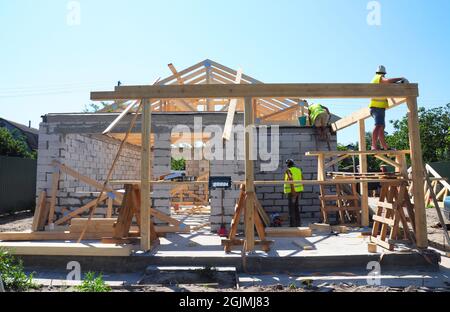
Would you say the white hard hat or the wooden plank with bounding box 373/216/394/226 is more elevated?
the white hard hat

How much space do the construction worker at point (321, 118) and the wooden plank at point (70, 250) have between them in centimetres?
623

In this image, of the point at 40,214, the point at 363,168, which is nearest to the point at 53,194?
the point at 40,214

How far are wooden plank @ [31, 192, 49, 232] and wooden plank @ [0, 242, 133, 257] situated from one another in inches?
82.1

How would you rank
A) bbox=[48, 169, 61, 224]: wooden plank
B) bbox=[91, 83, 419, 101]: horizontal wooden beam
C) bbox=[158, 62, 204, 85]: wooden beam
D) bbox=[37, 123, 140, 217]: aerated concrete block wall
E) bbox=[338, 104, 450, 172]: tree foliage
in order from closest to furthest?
bbox=[91, 83, 419, 101]: horizontal wooden beam
bbox=[48, 169, 61, 224]: wooden plank
bbox=[37, 123, 140, 217]: aerated concrete block wall
bbox=[158, 62, 204, 85]: wooden beam
bbox=[338, 104, 450, 172]: tree foliage

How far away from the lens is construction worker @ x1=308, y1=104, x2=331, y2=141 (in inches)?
365

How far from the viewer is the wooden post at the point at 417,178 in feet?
17.5

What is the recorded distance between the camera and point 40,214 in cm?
765

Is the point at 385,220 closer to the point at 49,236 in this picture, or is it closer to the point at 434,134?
the point at 49,236

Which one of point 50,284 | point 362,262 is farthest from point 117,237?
point 362,262

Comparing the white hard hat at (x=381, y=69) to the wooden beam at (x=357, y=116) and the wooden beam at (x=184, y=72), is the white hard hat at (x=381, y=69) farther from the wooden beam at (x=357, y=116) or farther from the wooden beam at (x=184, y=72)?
the wooden beam at (x=184, y=72)

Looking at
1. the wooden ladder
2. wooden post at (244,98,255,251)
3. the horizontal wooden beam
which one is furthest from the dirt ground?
the horizontal wooden beam

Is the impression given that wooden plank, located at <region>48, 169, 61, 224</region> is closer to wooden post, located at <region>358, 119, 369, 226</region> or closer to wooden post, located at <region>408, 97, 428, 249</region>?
wooden post, located at <region>358, 119, 369, 226</region>

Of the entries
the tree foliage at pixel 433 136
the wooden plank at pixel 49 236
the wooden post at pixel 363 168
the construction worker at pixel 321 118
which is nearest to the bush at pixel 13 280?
the wooden plank at pixel 49 236
